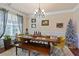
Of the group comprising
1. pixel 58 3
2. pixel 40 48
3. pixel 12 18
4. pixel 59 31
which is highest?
pixel 58 3

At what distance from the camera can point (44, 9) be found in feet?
6.51

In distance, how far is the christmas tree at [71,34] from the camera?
6.43 ft

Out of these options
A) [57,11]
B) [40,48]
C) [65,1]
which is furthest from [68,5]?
[40,48]

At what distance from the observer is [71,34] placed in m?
1.97

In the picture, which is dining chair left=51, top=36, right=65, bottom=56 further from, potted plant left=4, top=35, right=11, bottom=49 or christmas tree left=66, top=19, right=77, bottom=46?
potted plant left=4, top=35, right=11, bottom=49

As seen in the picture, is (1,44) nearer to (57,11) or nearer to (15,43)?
(15,43)

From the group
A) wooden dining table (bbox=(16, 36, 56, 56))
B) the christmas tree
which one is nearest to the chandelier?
wooden dining table (bbox=(16, 36, 56, 56))

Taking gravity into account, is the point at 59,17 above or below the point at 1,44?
above

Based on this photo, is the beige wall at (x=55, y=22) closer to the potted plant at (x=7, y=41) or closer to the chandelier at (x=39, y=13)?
the chandelier at (x=39, y=13)

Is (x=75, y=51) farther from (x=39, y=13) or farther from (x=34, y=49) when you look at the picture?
(x=39, y=13)

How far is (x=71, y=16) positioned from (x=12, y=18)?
1.09 m

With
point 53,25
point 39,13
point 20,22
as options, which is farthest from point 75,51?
point 20,22

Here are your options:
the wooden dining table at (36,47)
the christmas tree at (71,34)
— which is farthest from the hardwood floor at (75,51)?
the wooden dining table at (36,47)

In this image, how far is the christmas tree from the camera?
6.43 feet
